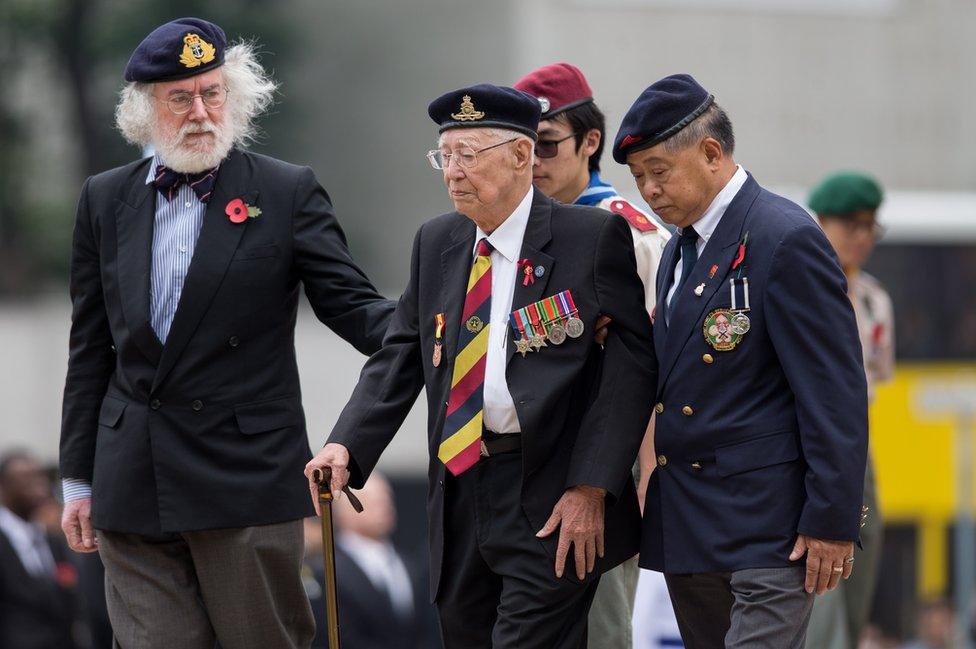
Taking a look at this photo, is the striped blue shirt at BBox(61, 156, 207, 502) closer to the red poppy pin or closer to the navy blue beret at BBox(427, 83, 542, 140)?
the red poppy pin

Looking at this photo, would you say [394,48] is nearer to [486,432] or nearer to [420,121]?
[420,121]

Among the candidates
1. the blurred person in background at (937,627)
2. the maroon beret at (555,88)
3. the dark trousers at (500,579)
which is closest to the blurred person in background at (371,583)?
the maroon beret at (555,88)

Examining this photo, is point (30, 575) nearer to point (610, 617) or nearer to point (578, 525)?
point (610, 617)

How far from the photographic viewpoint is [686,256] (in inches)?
180

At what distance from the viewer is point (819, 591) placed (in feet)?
14.1

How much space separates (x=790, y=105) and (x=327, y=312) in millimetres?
15769

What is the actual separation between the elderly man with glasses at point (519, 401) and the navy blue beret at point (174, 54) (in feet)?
2.51

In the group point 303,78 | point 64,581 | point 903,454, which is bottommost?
point 903,454

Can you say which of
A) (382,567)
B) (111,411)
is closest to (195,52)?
(111,411)

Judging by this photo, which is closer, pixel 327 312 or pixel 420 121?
pixel 327 312

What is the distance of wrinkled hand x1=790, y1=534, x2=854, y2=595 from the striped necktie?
872mm

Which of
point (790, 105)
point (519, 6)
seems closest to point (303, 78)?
point (519, 6)

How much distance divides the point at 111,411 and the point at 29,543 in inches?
220

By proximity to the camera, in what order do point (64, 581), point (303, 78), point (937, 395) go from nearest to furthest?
point (64, 581) → point (937, 395) → point (303, 78)
